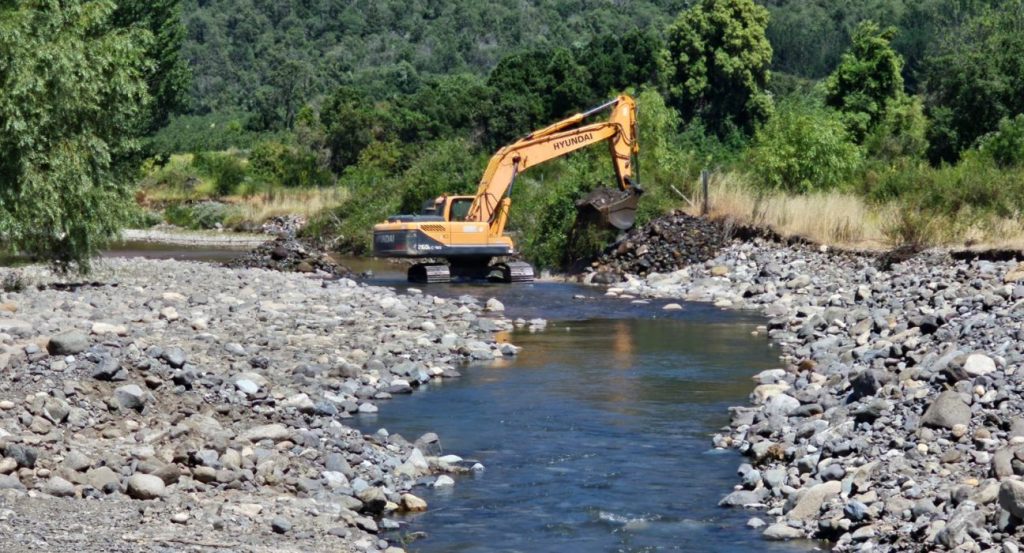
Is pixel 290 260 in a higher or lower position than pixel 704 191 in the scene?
lower

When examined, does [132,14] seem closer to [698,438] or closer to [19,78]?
[19,78]

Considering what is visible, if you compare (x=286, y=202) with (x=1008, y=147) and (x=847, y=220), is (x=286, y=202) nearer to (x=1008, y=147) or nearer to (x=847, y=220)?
(x=847, y=220)

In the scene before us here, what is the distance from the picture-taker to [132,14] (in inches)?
1642

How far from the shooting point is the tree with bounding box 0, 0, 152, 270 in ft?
73.3

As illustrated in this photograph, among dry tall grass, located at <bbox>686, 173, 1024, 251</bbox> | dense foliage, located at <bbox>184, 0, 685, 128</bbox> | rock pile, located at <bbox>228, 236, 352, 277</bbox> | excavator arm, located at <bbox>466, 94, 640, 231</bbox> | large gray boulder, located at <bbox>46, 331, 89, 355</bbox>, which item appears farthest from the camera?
dense foliage, located at <bbox>184, 0, 685, 128</bbox>

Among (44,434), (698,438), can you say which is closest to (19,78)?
(44,434)

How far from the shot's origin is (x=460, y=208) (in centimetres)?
3338

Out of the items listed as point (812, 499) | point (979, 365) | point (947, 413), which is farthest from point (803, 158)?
point (812, 499)

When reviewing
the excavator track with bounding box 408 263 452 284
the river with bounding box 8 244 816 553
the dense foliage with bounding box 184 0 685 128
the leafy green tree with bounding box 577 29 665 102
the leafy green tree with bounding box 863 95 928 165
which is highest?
the dense foliage with bounding box 184 0 685 128

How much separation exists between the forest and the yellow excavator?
160 centimetres

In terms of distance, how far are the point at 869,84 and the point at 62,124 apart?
3540 centimetres

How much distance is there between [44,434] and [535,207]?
25.8 meters

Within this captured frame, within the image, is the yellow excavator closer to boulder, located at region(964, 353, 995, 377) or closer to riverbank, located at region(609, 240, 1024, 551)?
riverbank, located at region(609, 240, 1024, 551)

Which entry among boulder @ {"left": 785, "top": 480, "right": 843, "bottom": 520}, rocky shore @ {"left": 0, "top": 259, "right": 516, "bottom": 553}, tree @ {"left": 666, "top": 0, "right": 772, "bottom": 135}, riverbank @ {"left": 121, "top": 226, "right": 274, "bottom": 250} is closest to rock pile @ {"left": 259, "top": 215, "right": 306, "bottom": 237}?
riverbank @ {"left": 121, "top": 226, "right": 274, "bottom": 250}
